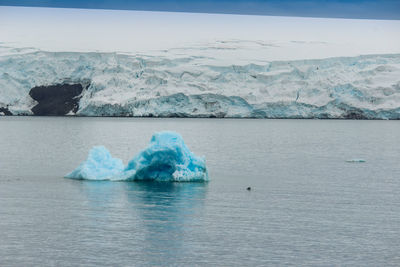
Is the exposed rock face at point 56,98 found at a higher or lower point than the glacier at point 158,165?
higher

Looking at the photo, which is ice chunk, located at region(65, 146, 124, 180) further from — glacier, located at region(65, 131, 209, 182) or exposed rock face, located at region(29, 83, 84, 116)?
exposed rock face, located at region(29, 83, 84, 116)

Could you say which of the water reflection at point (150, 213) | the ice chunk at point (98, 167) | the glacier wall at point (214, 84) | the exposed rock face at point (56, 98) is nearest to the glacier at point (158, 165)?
the ice chunk at point (98, 167)

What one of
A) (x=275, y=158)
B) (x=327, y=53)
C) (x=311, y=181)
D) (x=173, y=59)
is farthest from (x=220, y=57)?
(x=311, y=181)

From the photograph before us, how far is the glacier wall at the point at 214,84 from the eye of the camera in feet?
262

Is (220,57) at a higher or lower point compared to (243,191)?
higher

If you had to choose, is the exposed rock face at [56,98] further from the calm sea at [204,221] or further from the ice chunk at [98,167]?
the calm sea at [204,221]

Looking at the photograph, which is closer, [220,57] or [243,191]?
[243,191]

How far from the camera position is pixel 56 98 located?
108812mm

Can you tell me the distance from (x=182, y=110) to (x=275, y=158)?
50.6 meters

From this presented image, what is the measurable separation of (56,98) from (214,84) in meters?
36.3

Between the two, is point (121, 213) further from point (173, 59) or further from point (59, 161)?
point (173, 59)

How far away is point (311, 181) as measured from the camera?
23016 mm

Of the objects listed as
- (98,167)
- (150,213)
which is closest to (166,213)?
(150,213)

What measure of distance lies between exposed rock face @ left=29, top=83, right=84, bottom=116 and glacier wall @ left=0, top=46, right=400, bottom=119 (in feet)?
16.1
